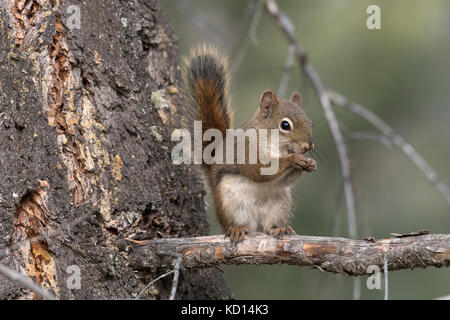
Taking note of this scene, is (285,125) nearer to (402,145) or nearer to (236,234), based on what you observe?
(402,145)

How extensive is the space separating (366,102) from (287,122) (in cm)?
178

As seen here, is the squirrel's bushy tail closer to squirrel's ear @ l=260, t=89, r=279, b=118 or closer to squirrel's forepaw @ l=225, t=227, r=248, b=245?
squirrel's ear @ l=260, t=89, r=279, b=118

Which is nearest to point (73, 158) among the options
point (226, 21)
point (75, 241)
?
point (75, 241)

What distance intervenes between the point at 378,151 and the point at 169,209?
8.36ft

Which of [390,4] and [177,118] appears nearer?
[177,118]

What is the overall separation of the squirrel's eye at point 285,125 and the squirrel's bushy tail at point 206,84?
249 millimetres

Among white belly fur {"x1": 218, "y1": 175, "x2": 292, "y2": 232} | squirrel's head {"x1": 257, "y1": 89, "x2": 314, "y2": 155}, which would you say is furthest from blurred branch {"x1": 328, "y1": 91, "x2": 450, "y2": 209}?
white belly fur {"x1": 218, "y1": 175, "x2": 292, "y2": 232}

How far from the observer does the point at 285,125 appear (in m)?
2.51

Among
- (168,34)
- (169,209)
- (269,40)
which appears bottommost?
(169,209)

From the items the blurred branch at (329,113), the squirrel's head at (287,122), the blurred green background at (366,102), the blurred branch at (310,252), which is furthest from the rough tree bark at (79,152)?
the blurred green background at (366,102)

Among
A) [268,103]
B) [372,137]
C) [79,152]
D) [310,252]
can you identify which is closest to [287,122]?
[268,103]

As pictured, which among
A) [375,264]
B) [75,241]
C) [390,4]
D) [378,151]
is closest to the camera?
[375,264]

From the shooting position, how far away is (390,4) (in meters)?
4.07

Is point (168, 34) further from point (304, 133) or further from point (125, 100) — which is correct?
point (304, 133)
